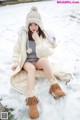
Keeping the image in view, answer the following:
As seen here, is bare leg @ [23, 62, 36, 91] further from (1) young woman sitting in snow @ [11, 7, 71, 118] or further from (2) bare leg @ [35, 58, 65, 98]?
(2) bare leg @ [35, 58, 65, 98]

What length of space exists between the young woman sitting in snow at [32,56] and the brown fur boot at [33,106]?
0.54ft

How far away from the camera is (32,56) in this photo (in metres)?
3.96

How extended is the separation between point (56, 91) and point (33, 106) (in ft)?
1.31

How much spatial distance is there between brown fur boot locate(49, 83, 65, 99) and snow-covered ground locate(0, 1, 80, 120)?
7 centimetres

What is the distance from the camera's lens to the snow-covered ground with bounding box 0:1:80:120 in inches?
133

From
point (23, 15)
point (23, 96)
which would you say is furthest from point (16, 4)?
point (23, 96)

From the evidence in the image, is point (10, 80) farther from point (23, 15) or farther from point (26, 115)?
point (23, 15)

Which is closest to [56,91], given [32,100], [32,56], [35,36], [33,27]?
[32,100]

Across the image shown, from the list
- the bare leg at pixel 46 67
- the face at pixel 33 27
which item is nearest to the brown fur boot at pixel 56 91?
the bare leg at pixel 46 67

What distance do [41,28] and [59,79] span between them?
77 centimetres

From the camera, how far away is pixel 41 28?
397 centimetres

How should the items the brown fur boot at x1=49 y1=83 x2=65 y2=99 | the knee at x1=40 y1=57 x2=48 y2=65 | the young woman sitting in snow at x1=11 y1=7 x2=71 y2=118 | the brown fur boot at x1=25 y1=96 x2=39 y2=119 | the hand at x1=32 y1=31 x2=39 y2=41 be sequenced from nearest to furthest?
the brown fur boot at x1=25 y1=96 x2=39 y2=119 < the brown fur boot at x1=49 y1=83 x2=65 y2=99 < the young woman sitting in snow at x1=11 y1=7 x2=71 y2=118 < the knee at x1=40 y1=57 x2=48 y2=65 < the hand at x1=32 y1=31 x2=39 y2=41

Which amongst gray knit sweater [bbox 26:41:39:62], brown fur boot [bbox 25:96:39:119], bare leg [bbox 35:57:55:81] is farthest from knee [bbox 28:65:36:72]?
brown fur boot [bbox 25:96:39:119]

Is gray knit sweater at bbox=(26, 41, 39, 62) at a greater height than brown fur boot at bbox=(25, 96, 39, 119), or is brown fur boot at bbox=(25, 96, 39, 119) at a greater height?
gray knit sweater at bbox=(26, 41, 39, 62)
